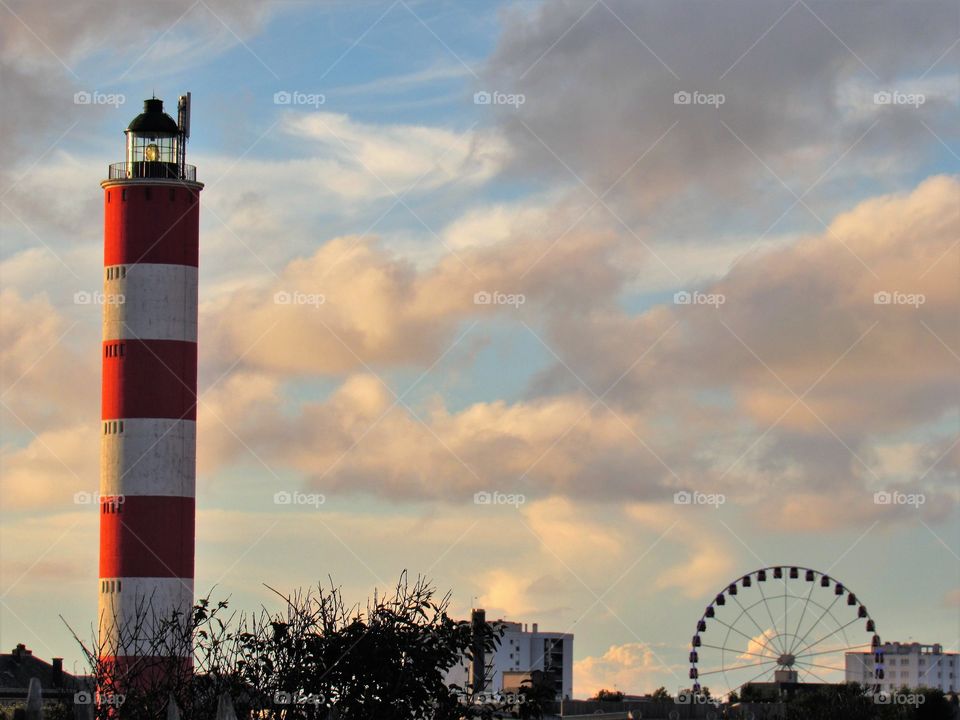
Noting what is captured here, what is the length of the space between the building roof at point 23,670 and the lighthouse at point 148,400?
17208 millimetres

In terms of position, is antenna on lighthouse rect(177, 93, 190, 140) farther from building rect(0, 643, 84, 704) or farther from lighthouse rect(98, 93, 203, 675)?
building rect(0, 643, 84, 704)

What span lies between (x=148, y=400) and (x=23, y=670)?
85.4 ft

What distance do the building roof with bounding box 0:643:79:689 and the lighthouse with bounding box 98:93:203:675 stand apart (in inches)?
677

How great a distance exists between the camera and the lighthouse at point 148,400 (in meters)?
72.5

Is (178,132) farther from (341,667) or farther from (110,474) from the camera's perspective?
(341,667)

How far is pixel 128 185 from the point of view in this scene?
75.7 meters

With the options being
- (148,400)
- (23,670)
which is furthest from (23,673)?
(148,400)

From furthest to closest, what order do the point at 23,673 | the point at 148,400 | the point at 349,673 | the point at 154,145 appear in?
1. the point at 23,673
2. the point at 154,145
3. the point at 148,400
4. the point at 349,673

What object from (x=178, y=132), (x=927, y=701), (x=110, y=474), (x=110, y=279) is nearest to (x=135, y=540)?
(x=110, y=474)

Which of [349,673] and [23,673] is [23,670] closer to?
[23,673]

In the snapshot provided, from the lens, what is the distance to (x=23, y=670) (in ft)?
307

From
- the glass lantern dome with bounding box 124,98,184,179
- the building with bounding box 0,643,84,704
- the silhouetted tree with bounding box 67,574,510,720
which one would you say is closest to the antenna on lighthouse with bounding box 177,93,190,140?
the glass lantern dome with bounding box 124,98,184,179

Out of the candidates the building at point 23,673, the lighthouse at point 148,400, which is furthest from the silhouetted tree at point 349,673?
the building at point 23,673

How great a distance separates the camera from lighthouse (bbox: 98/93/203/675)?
7250cm
